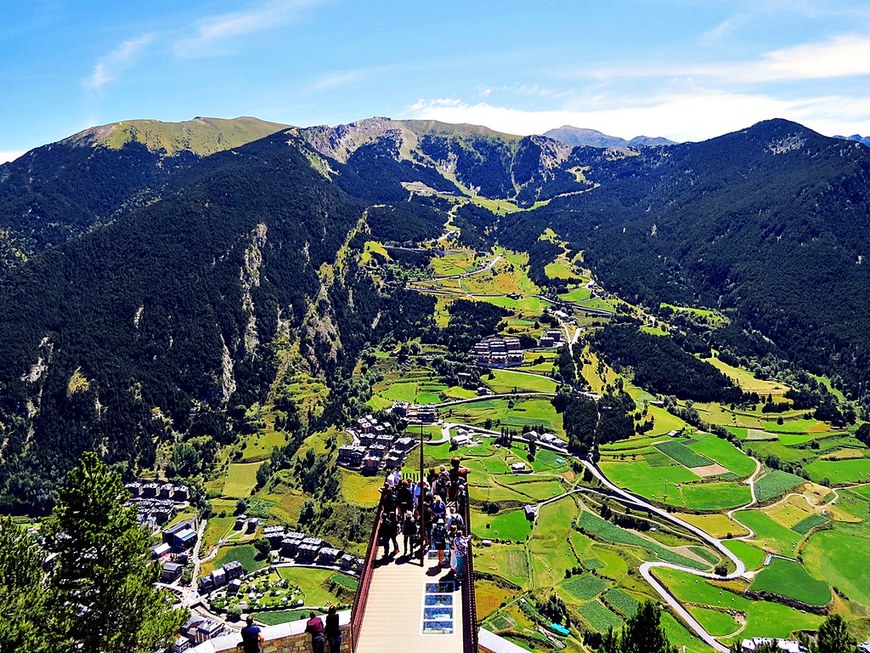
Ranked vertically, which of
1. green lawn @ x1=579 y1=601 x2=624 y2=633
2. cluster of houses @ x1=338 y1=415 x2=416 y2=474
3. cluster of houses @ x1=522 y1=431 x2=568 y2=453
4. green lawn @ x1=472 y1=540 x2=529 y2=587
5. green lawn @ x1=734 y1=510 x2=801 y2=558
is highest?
cluster of houses @ x1=338 y1=415 x2=416 y2=474

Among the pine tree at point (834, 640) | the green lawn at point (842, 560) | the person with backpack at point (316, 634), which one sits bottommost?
the green lawn at point (842, 560)

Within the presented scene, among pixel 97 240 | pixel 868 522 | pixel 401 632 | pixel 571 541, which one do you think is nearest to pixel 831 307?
pixel 868 522

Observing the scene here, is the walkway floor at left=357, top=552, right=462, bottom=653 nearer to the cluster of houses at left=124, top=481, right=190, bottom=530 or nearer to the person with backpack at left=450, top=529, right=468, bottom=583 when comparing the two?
the person with backpack at left=450, top=529, right=468, bottom=583

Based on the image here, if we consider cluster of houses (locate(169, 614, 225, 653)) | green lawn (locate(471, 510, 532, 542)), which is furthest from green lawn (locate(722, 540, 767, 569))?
cluster of houses (locate(169, 614, 225, 653))

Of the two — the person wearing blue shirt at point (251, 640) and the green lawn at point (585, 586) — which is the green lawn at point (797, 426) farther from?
the person wearing blue shirt at point (251, 640)

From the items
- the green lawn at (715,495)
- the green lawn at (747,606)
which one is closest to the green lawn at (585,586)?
the green lawn at (747,606)

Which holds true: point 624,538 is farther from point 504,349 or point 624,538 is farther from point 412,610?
point 504,349
